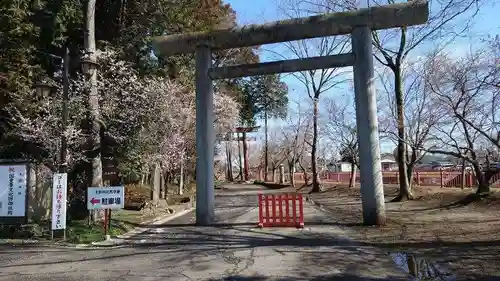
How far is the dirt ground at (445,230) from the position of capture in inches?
313

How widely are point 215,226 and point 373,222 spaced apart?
476 centimetres

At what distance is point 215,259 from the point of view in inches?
350

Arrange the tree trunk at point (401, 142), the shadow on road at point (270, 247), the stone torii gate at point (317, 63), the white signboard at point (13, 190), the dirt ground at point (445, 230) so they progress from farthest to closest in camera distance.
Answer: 1. the tree trunk at point (401, 142)
2. the stone torii gate at point (317, 63)
3. the white signboard at point (13, 190)
4. the shadow on road at point (270, 247)
5. the dirt ground at point (445, 230)

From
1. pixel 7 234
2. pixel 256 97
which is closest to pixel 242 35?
pixel 7 234

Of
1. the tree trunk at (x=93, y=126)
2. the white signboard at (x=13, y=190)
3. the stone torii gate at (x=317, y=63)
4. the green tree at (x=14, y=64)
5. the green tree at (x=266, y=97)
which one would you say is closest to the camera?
the white signboard at (x=13, y=190)

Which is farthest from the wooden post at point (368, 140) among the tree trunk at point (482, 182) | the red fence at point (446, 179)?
the red fence at point (446, 179)

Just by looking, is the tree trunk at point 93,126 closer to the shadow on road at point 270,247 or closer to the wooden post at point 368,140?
the shadow on road at point 270,247

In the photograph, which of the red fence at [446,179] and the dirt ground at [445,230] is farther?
the red fence at [446,179]

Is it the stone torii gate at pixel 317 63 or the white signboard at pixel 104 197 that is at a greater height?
the stone torii gate at pixel 317 63

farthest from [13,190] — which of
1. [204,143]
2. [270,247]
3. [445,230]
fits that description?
[445,230]

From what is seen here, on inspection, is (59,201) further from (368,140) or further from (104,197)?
(368,140)

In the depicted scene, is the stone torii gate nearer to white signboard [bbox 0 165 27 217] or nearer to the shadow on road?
the shadow on road

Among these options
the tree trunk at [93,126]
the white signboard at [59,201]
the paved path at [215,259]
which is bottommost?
the paved path at [215,259]

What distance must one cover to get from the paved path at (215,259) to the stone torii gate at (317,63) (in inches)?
76.2
